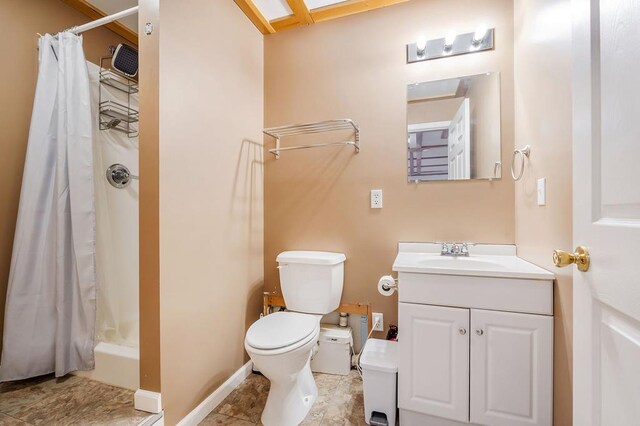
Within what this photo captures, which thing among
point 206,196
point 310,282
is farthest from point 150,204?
point 310,282

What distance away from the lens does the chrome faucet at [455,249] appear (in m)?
1.60

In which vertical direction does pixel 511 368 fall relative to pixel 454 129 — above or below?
below

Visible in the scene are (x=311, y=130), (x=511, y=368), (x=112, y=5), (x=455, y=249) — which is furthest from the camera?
(x=311, y=130)

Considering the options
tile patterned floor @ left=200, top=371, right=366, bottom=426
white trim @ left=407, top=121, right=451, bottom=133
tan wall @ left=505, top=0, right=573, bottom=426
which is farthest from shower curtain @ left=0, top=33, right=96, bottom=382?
tan wall @ left=505, top=0, right=573, bottom=426

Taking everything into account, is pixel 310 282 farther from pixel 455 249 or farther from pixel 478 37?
pixel 478 37

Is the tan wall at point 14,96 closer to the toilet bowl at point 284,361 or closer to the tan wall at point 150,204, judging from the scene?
the tan wall at point 150,204

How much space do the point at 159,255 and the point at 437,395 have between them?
1394 millimetres

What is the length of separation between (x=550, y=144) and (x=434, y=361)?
1065mm

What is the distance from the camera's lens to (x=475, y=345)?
1191mm

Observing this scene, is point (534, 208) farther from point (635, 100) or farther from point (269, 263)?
point (269, 263)

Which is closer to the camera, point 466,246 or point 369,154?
point 466,246

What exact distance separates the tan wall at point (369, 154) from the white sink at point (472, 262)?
0.06m

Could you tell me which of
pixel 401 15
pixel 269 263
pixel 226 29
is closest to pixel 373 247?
pixel 269 263

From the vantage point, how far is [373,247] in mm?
1837
